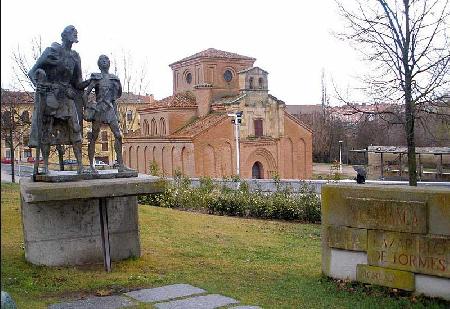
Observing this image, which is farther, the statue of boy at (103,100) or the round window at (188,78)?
the round window at (188,78)

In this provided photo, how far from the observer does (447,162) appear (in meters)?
34.1

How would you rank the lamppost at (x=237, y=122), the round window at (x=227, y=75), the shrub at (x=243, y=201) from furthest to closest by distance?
the round window at (x=227, y=75) < the lamppost at (x=237, y=122) < the shrub at (x=243, y=201)

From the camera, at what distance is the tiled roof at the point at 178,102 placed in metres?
44.2

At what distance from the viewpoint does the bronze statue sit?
25.6 ft

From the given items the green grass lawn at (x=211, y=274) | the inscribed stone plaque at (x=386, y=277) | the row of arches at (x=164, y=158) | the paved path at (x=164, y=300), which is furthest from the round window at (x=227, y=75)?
the paved path at (x=164, y=300)

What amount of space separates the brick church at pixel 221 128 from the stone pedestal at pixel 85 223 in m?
31.2

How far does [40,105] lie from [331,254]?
453cm

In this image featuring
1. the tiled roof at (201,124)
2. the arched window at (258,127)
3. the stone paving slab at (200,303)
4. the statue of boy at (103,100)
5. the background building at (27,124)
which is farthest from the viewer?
the arched window at (258,127)

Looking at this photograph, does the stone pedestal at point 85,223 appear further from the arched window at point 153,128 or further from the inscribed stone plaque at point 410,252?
the arched window at point 153,128

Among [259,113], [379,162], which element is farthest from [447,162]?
[259,113]

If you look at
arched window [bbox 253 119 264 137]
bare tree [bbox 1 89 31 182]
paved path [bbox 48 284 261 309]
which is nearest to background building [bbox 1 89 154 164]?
bare tree [bbox 1 89 31 182]

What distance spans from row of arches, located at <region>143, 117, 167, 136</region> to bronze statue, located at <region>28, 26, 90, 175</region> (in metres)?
35.7

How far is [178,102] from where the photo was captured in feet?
146

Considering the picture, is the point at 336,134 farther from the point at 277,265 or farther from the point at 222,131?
the point at 277,265
